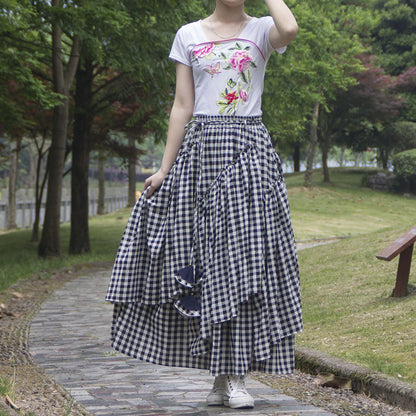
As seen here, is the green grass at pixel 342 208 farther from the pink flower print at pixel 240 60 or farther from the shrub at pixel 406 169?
the pink flower print at pixel 240 60

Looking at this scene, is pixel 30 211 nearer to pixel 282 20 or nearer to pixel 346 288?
pixel 346 288

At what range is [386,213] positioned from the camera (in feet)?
89.0

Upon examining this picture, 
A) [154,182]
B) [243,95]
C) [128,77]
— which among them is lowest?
[154,182]

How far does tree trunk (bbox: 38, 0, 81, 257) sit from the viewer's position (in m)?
13.8

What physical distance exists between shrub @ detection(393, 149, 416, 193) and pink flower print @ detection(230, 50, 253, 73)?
29807 mm

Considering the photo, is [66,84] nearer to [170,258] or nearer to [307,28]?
[307,28]

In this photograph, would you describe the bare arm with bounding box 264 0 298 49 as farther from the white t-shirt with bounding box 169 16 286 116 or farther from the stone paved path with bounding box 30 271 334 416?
the stone paved path with bounding box 30 271 334 416

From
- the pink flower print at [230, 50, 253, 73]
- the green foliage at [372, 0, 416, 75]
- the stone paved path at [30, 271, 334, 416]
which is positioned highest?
the green foliage at [372, 0, 416, 75]

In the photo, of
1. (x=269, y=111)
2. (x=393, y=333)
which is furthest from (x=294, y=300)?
(x=269, y=111)

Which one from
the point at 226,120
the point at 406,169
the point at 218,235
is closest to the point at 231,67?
the point at 226,120

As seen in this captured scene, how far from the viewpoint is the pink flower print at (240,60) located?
348 cm

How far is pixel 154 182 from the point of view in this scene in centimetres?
353

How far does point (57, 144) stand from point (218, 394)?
1111cm

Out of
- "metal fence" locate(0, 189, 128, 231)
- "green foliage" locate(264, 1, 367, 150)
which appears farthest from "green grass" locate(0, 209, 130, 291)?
"green foliage" locate(264, 1, 367, 150)
